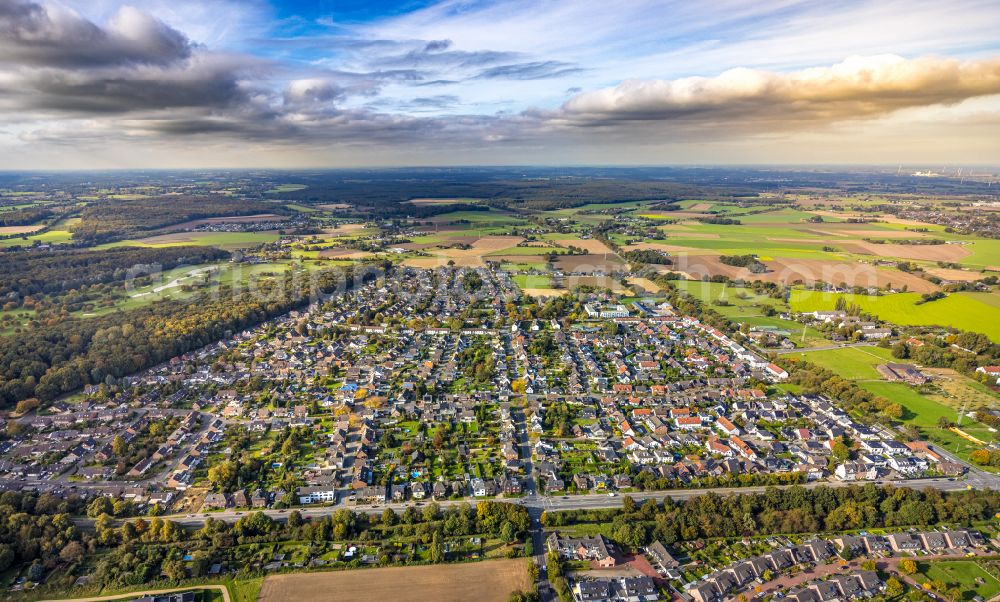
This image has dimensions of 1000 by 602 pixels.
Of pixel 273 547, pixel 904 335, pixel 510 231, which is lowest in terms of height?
pixel 273 547

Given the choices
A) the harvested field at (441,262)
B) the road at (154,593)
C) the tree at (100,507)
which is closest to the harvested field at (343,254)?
the harvested field at (441,262)

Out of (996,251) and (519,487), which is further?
(996,251)

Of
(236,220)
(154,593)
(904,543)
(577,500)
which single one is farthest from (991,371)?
(236,220)

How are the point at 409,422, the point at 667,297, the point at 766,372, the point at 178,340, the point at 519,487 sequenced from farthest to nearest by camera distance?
the point at 667,297 → the point at 178,340 → the point at 766,372 → the point at 409,422 → the point at 519,487

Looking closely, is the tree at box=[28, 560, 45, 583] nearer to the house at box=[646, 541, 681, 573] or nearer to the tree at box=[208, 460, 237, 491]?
the tree at box=[208, 460, 237, 491]

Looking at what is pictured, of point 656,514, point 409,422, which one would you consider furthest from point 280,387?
point 656,514

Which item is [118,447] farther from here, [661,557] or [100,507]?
[661,557]

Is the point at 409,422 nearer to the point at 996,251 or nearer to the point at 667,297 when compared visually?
the point at 667,297
